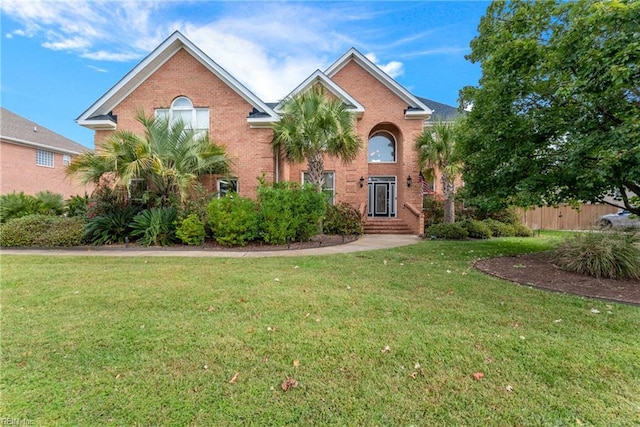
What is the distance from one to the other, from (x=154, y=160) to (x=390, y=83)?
41.8 feet

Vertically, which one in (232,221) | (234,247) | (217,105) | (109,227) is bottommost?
(234,247)

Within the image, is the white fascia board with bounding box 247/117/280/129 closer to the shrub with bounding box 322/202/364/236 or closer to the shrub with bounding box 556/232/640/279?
the shrub with bounding box 322/202/364/236

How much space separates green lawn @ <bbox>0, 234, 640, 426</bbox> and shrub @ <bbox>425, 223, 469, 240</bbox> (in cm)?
734

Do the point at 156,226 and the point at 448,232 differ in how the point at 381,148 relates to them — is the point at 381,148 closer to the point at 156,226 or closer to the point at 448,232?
the point at 448,232

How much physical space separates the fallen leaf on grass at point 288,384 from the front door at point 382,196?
51.3 ft

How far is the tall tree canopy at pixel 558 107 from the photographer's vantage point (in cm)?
517

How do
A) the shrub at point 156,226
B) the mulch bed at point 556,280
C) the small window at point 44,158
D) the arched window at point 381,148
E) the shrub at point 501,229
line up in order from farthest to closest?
the small window at point 44,158
the arched window at point 381,148
the shrub at point 501,229
the shrub at point 156,226
the mulch bed at point 556,280

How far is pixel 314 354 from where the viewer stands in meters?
3.07

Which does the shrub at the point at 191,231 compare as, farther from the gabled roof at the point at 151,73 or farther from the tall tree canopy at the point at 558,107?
the tall tree canopy at the point at 558,107

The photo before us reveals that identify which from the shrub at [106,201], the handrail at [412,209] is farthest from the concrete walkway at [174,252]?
the handrail at [412,209]

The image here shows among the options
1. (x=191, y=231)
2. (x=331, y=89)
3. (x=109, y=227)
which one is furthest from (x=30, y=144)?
(x=331, y=89)

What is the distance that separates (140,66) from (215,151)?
579 cm

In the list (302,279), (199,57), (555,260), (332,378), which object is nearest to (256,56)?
(199,57)

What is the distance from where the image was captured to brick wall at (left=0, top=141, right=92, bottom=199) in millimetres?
19472
